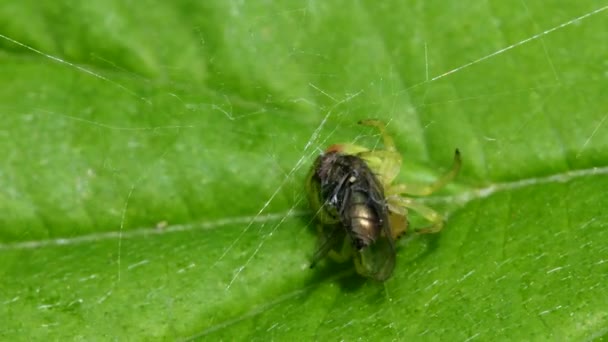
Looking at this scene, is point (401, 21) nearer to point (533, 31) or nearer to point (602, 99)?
point (533, 31)

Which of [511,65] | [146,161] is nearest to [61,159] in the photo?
[146,161]

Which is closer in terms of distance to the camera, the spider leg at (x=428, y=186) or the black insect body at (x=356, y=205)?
the black insect body at (x=356, y=205)

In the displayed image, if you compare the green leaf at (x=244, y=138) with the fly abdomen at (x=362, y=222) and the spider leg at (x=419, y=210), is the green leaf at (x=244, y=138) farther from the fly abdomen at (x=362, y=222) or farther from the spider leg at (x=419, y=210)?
the fly abdomen at (x=362, y=222)

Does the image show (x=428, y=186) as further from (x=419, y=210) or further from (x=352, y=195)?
(x=352, y=195)

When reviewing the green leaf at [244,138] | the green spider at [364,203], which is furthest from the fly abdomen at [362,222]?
the green leaf at [244,138]

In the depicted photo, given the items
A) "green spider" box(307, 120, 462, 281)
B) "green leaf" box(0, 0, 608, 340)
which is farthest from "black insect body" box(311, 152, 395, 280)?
"green leaf" box(0, 0, 608, 340)

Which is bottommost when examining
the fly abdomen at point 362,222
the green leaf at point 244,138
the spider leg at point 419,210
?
the spider leg at point 419,210
